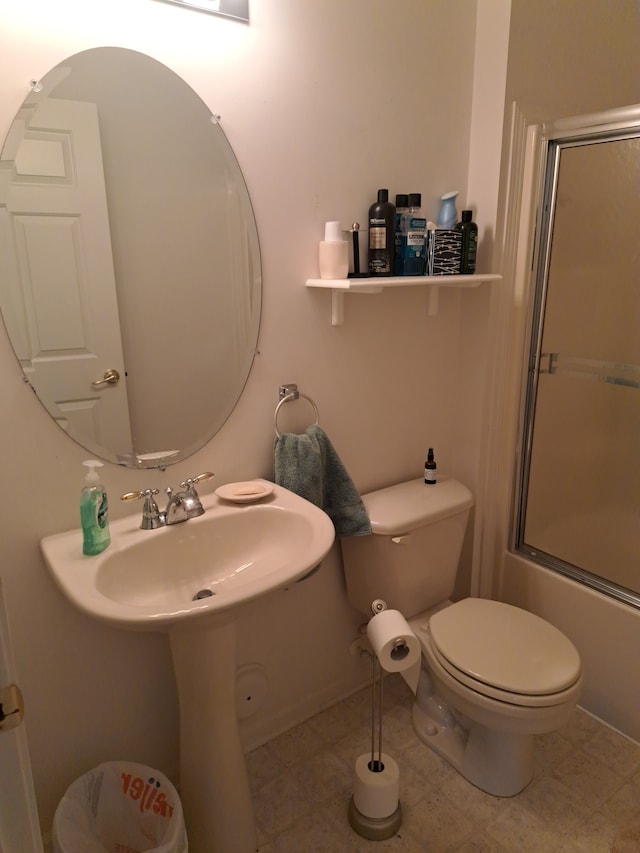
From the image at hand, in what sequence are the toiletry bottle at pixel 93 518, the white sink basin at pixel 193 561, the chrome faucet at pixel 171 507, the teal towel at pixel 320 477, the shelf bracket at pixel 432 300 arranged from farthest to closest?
the shelf bracket at pixel 432 300 < the teal towel at pixel 320 477 < the chrome faucet at pixel 171 507 < the toiletry bottle at pixel 93 518 < the white sink basin at pixel 193 561

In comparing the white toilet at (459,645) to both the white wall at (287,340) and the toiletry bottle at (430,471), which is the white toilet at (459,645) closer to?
the toiletry bottle at (430,471)

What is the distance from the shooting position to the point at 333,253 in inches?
59.1

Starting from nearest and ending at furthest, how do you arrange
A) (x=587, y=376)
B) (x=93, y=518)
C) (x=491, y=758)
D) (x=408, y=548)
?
(x=93, y=518) → (x=491, y=758) → (x=408, y=548) → (x=587, y=376)

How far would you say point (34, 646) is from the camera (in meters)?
1.33

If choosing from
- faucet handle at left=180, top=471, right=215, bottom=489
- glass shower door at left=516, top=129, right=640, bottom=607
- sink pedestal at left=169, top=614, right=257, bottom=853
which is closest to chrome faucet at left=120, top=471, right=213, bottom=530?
faucet handle at left=180, top=471, right=215, bottom=489

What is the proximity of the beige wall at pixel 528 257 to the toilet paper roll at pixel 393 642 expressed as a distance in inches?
31.5

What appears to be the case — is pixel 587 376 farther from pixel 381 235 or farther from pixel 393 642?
pixel 393 642

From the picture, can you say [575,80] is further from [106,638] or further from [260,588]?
[106,638]

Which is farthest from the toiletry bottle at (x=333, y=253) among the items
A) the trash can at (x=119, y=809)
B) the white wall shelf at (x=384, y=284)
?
Answer: the trash can at (x=119, y=809)

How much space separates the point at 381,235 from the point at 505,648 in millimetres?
1146

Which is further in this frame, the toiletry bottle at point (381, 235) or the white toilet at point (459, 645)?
the toiletry bottle at point (381, 235)

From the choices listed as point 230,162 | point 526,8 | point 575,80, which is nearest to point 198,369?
point 230,162

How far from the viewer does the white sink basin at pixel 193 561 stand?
1.06m

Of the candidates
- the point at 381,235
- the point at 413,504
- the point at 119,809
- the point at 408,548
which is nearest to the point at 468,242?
the point at 381,235
